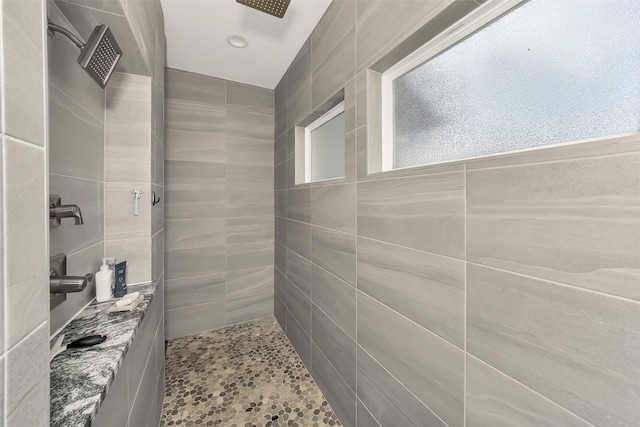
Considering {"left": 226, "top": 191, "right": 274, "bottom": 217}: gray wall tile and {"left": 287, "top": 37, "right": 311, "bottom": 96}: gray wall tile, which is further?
{"left": 226, "top": 191, "right": 274, "bottom": 217}: gray wall tile

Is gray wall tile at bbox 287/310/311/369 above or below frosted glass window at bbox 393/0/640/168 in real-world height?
below

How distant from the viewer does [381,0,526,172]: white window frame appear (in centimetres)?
76

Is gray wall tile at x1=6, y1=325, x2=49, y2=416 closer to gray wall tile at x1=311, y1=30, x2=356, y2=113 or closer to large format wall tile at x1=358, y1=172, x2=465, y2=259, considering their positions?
large format wall tile at x1=358, y1=172, x2=465, y2=259

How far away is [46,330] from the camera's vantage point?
1.33 ft

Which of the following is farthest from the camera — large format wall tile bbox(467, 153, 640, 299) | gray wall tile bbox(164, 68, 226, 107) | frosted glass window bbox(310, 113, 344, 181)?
gray wall tile bbox(164, 68, 226, 107)

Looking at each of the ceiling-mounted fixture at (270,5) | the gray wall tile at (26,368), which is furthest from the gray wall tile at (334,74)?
the gray wall tile at (26,368)

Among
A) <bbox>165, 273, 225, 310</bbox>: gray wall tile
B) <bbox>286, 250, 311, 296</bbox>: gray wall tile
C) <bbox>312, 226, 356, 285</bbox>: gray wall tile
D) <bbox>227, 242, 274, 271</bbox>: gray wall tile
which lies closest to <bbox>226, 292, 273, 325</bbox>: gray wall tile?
<bbox>165, 273, 225, 310</bbox>: gray wall tile

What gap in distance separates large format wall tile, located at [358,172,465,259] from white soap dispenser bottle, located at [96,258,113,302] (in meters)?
1.18

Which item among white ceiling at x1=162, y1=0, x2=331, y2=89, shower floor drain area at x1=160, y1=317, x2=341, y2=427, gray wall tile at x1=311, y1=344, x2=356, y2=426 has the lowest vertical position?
shower floor drain area at x1=160, y1=317, x2=341, y2=427

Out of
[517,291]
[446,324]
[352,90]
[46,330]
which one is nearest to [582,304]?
Answer: [517,291]

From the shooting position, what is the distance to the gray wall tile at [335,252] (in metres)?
1.28

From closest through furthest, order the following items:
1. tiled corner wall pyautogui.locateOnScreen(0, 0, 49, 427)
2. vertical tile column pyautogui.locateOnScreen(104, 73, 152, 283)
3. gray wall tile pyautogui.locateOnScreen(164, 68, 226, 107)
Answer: tiled corner wall pyautogui.locateOnScreen(0, 0, 49, 427) < vertical tile column pyautogui.locateOnScreen(104, 73, 152, 283) < gray wall tile pyautogui.locateOnScreen(164, 68, 226, 107)

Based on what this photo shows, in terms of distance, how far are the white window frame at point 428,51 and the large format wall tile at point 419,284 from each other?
17.1 inches

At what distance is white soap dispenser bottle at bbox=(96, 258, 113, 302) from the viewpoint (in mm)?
1061
